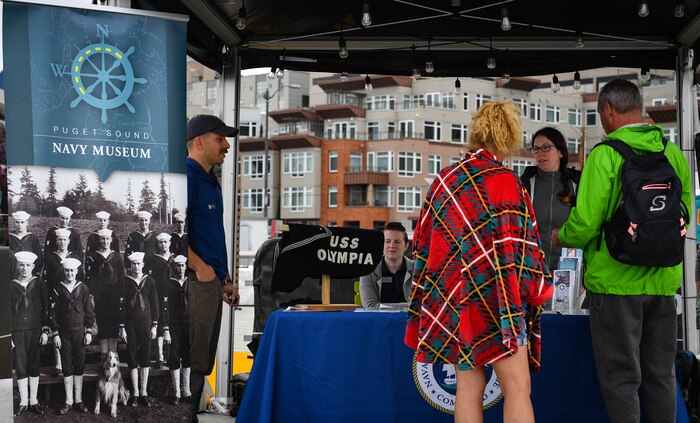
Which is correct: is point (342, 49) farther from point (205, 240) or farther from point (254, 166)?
point (254, 166)

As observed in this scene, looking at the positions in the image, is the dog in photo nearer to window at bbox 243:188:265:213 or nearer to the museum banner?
the museum banner

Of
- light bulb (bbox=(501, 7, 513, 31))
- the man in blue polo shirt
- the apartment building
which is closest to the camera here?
the man in blue polo shirt

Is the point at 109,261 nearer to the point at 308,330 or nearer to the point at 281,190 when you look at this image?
the point at 308,330

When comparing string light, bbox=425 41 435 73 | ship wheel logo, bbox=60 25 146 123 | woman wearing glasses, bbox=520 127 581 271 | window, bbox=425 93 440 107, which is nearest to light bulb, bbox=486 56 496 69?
string light, bbox=425 41 435 73

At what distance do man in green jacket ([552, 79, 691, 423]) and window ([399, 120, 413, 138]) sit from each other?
57914 mm

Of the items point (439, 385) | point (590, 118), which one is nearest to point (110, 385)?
point (439, 385)

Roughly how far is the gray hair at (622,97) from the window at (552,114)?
199 feet

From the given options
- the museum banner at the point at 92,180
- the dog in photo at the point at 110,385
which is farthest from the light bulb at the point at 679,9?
the dog in photo at the point at 110,385

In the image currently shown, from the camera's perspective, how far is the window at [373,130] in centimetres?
6366

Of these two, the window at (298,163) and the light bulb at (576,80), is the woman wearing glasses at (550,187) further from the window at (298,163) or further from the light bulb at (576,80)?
the window at (298,163)

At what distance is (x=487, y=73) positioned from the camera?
23.8ft

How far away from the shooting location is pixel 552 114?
63438mm

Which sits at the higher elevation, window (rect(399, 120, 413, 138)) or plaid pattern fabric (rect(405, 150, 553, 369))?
window (rect(399, 120, 413, 138))

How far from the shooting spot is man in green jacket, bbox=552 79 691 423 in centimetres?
372
